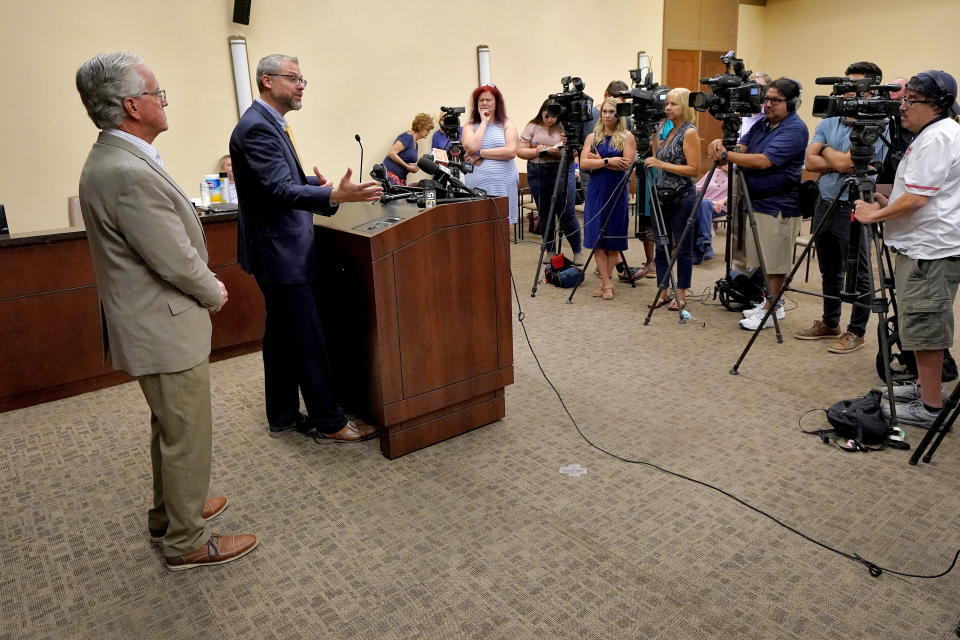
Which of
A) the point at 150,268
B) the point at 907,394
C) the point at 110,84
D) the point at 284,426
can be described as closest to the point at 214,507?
the point at 284,426

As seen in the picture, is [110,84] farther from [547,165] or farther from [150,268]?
[547,165]

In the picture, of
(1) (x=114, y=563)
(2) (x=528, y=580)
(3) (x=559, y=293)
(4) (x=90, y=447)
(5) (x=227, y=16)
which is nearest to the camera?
(2) (x=528, y=580)

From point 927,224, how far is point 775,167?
1.42 m

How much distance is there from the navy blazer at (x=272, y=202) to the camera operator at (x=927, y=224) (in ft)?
7.28

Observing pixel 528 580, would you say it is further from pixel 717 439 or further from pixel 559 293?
pixel 559 293

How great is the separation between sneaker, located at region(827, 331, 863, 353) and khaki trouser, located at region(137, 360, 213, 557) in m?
3.33

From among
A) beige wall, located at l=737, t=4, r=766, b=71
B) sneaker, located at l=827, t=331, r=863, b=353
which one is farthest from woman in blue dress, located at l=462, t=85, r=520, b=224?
beige wall, located at l=737, t=4, r=766, b=71

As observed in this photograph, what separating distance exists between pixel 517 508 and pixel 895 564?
3.86ft

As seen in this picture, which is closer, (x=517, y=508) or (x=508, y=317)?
(x=517, y=508)

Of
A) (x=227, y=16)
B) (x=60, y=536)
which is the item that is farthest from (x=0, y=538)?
(x=227, y=16)

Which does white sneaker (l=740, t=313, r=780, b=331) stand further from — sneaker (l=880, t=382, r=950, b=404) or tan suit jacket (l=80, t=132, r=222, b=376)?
tan suit jacket (l=80, t=132, r=222, b=376)

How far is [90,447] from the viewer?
3020mm

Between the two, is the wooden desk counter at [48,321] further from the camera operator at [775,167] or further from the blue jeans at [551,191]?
the camera operator at [775,167]

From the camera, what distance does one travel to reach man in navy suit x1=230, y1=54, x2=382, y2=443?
2.54 metres
